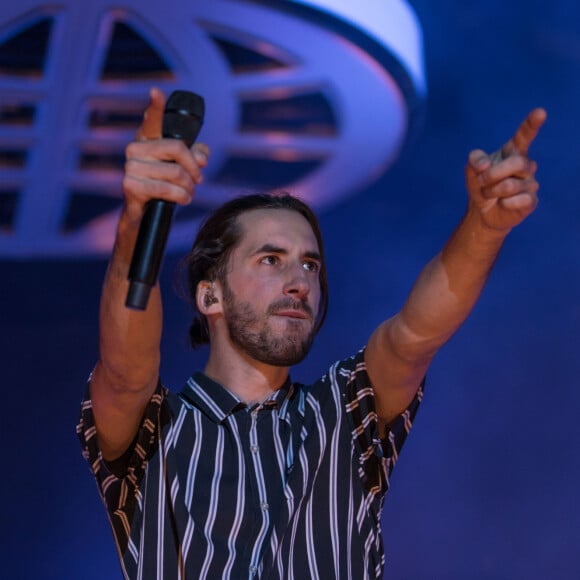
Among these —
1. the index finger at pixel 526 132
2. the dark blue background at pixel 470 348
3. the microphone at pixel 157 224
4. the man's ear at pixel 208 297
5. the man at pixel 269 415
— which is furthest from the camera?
the dark blue background at pixel 470 348

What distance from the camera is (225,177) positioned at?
294cm

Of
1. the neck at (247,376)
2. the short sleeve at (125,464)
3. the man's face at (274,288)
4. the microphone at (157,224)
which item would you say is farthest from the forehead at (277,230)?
the microphone at (157,224)

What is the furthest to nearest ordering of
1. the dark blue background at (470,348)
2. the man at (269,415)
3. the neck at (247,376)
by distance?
the dark blue background at (470,348) < the neck at (247,376) < the man at (269,415)

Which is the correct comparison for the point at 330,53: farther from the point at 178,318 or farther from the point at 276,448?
the point at 276,448

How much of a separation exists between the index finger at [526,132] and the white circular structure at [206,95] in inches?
53.0

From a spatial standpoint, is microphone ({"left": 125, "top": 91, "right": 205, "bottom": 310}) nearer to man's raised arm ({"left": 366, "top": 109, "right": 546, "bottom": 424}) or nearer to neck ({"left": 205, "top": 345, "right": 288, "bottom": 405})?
man's raised arm ({"left": 366, "top": 109, "right": 546, "bottom": 424})

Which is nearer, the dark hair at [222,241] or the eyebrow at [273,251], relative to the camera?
the eyebrow at [273,251]

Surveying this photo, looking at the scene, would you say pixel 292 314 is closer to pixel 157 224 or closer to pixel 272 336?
pixel 272 336

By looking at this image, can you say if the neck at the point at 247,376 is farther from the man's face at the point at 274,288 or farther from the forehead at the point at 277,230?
the forehead at the point at 277,230

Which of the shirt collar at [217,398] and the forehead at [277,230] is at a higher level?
the forehead at [277,230]

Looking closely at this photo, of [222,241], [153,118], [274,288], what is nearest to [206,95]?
[222,241]

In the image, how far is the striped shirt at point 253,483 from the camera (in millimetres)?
1482

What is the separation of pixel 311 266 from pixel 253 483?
1.53 feet

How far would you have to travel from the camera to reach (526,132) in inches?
49.4
